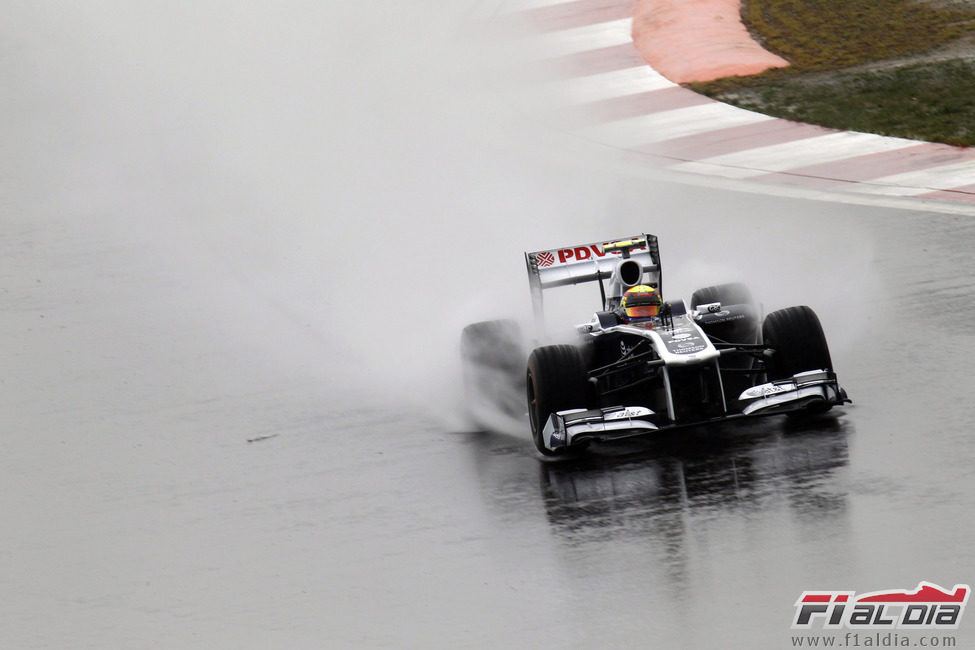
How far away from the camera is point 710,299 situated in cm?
1238

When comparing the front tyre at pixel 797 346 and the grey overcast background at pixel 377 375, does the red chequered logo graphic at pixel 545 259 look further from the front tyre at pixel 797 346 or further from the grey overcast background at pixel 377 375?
the front tyre at pixel 797 346

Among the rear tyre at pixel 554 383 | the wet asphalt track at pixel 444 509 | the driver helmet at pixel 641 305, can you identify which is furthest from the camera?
the driver helmet at pixel 641 305

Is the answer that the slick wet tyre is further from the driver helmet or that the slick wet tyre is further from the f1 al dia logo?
the f1 al dia logo

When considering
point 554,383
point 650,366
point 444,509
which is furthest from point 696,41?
point 444,509

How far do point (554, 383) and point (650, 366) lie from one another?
68 centimetres

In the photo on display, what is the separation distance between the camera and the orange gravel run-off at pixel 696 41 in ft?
66.4

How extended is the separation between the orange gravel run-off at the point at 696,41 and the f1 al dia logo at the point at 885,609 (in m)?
12.9

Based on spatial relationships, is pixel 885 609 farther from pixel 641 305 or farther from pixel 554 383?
pixel 641 305

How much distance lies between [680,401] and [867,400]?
1.58 m

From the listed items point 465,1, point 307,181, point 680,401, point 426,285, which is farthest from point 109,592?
point 465,1

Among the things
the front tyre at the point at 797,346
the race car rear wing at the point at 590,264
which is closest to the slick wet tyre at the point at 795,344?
the front tyre at the point at 797,346

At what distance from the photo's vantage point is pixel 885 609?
7824 millimetres

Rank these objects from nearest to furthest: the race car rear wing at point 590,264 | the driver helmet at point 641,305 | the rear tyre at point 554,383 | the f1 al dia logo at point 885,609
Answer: the f1 al dia logo at point 885,609 < the rear tyre at point 554,383 < the driver helmet at point 641,305 < the race car rear wing at point 590,264

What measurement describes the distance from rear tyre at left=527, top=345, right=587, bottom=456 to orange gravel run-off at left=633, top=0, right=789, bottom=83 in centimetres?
1002
